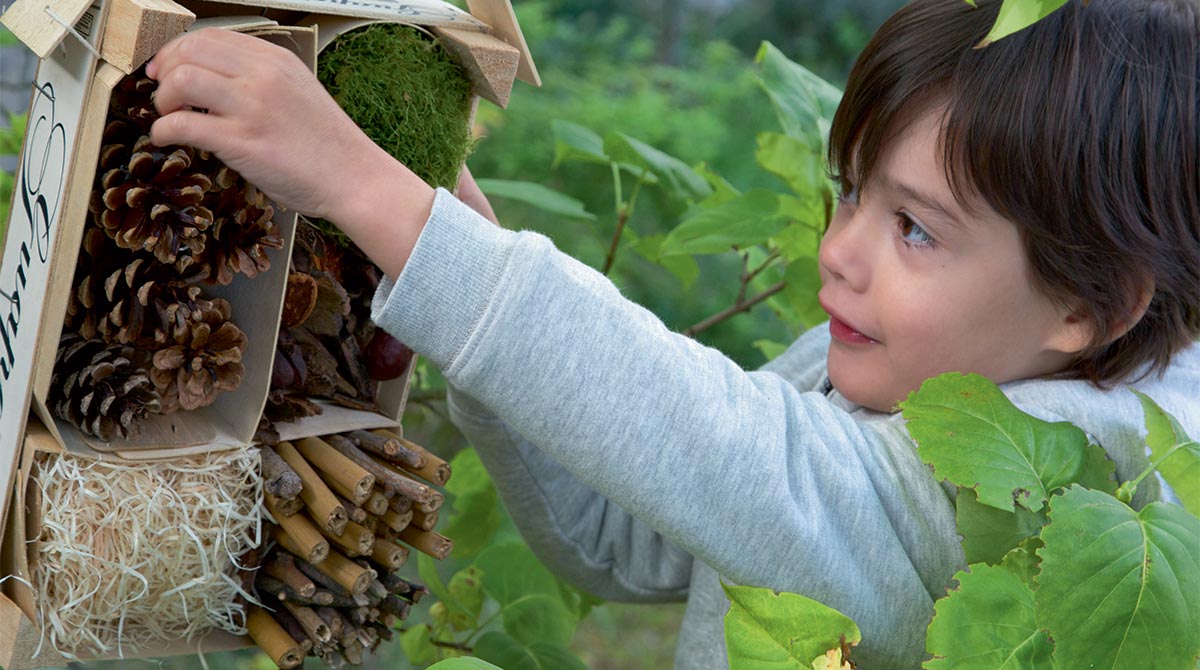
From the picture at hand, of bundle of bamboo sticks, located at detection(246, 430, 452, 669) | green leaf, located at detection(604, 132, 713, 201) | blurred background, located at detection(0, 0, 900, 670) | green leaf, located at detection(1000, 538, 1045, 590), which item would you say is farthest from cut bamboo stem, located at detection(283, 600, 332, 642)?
blurred background, located at detection(0, 0, 900, 670)

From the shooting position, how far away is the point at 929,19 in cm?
74

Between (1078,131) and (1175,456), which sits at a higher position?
(1078,131)

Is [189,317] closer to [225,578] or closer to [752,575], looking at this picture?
[225,578]

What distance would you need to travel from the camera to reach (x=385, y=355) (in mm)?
661

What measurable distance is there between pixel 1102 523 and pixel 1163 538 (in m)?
0.03

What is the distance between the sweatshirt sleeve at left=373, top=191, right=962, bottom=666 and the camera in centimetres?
55

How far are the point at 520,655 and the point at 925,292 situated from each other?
0.40m

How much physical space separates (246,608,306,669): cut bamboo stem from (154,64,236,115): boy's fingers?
270 mm

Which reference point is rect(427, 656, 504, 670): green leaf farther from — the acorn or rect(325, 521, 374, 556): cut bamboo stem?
the acorn

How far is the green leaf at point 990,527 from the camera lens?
1.99 feet

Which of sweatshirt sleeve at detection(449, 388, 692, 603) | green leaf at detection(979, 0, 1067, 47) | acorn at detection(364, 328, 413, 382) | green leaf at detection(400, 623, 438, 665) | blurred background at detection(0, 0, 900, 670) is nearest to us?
green leaf at detection(979, 0, 1067, 47)

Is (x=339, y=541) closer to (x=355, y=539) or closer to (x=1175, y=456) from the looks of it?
(x=355, y=539)

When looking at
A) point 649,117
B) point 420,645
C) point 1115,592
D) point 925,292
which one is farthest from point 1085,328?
point 649,117

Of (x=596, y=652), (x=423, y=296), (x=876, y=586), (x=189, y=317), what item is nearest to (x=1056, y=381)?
(x=876, y=586)
